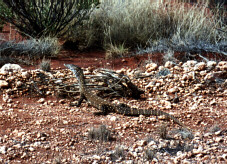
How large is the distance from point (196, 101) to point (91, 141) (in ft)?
8.39

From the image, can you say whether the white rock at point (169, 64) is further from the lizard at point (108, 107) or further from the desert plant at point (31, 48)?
the desert plant at point (31, 48)

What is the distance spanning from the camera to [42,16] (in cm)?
976

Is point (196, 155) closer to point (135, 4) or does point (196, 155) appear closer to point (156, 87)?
point (156, 87)

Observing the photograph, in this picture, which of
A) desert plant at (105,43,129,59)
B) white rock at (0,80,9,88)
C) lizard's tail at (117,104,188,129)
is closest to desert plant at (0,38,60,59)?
desert plant at (105,43,129,59)

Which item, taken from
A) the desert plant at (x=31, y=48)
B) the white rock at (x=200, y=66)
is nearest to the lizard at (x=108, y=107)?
the white rock at (x=200, y=66)

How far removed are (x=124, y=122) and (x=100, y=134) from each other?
83 cm

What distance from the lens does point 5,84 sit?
6.33m

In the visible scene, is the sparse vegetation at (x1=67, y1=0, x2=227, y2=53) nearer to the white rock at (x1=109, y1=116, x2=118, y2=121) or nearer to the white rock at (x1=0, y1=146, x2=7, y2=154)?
the white rock at (x1=109, y1=116, x2=118, y2=121)

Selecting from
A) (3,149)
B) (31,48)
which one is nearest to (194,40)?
(31,48)

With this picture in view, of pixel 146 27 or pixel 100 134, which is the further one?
pixel 146 27

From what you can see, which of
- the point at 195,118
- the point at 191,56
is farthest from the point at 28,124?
the point at 191,56

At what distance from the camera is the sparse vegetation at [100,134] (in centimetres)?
435

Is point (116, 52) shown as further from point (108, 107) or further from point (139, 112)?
point (139, 112)

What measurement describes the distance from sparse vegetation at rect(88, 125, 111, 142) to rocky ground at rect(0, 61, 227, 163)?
0.05 feet
